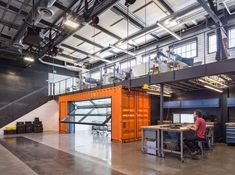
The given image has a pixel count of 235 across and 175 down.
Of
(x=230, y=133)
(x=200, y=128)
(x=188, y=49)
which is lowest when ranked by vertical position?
(x=230, y=133)

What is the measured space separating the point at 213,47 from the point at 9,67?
14.0 meters

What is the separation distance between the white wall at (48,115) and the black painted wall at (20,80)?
2.07 meters

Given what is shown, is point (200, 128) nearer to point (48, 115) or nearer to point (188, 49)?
point (188, 49)

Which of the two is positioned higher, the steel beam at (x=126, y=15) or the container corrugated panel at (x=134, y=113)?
the steel beam at (x=126, y=15)

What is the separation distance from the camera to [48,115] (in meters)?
14.3

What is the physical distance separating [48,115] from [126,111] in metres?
7.89

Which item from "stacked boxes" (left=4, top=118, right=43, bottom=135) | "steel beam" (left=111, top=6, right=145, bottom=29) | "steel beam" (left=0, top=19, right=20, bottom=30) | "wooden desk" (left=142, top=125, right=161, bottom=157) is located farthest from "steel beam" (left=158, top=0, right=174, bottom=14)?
"stacked boxes" (left=4, top=118, right=43, bottom=135)

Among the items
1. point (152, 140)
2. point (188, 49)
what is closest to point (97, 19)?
point (152, 140)

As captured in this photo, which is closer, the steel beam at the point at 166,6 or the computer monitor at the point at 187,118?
the computer monitor at the point at 187,118

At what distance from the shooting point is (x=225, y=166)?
16.2 feet

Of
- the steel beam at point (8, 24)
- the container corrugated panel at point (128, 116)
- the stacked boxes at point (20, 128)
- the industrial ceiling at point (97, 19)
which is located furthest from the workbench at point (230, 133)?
the stacked boxes at point (20, 128)

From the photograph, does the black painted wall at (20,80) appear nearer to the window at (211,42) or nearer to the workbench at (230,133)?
the window at (211,42)

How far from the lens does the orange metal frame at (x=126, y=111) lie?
882cm

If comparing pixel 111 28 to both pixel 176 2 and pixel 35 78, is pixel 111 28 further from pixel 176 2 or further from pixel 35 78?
pixel 35 78
